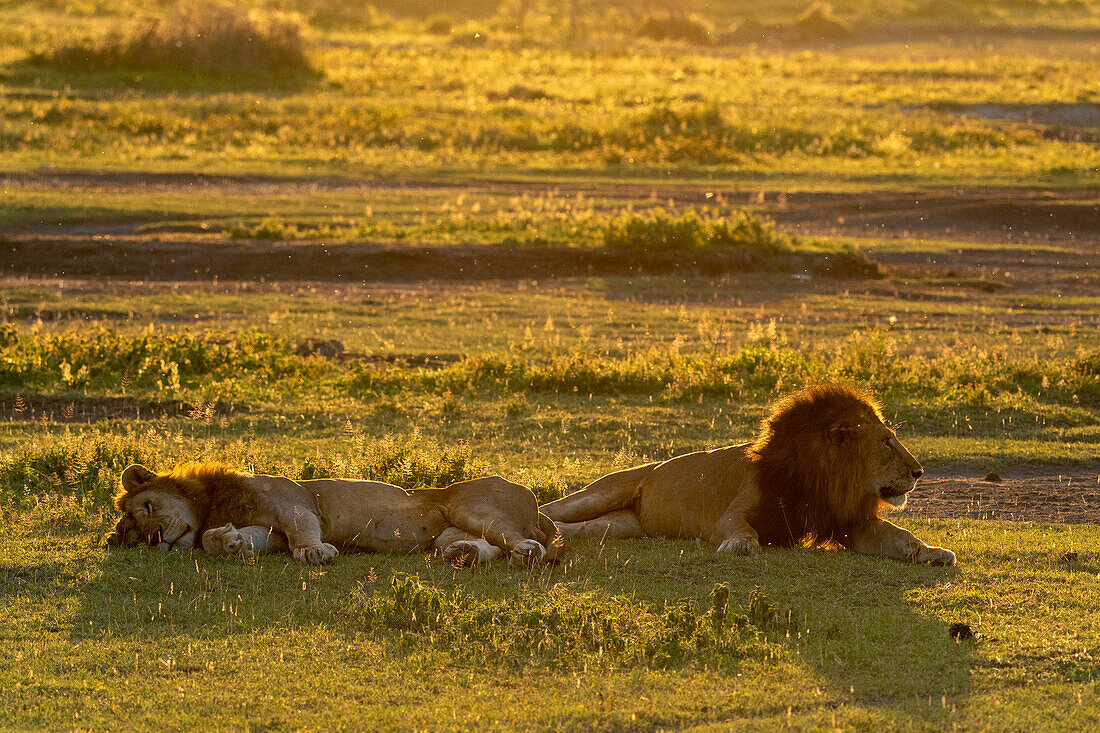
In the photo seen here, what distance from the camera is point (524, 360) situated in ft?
55.0

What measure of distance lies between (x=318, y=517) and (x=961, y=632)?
12.2 ft

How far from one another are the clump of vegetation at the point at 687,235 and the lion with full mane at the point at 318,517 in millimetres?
18996

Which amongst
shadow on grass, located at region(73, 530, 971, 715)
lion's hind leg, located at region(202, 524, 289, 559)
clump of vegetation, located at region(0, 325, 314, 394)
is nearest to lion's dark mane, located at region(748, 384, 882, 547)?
shadow on grass, located at region(73, 530, 971, 715)

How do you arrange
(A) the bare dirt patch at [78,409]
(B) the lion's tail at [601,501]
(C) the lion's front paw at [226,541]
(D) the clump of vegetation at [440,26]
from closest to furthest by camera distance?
(C) the lion's front paw at [226,541], (B) the lion's tail at [601,501], (A) the bare dirt patch at [78,409], (D) the clump of vegetation at [440,26]

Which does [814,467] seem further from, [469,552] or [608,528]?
[469,552]

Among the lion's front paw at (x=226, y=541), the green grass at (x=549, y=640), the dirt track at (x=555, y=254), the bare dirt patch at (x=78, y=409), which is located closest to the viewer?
the green grass at (x=549, y=640)

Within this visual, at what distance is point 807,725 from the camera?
604 centimetres

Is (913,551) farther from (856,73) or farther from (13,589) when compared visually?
(856,73)

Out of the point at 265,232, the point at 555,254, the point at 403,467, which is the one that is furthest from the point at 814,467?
the point at 265,232

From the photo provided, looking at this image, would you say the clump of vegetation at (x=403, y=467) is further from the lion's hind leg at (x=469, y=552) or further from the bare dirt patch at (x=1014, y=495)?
the bare dirt patch at (x=1014, y=495)

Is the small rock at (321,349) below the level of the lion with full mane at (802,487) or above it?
below

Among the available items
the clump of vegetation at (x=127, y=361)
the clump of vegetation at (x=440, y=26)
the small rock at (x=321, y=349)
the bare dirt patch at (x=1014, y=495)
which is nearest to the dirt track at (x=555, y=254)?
the small rock at (x=321, y=349)

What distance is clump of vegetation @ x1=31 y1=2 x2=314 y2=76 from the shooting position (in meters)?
57.8

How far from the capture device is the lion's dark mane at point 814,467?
8516mm
